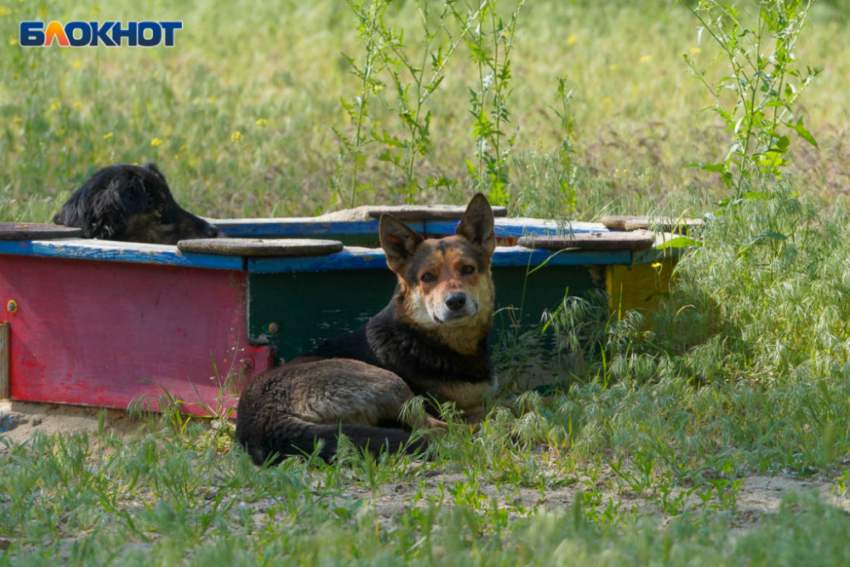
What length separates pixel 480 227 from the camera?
4.46 meters

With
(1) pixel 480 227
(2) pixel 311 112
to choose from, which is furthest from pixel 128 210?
(2) pixel 311 112

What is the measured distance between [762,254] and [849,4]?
1666cm

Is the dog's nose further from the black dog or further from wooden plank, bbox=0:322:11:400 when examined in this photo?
wooden plank, bbox=0:322:11:400

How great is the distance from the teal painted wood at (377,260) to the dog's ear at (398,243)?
17cm

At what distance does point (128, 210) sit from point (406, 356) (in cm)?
185

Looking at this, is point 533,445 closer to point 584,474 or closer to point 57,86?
point 584,474

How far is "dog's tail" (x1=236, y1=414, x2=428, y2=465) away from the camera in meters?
→ 3.64

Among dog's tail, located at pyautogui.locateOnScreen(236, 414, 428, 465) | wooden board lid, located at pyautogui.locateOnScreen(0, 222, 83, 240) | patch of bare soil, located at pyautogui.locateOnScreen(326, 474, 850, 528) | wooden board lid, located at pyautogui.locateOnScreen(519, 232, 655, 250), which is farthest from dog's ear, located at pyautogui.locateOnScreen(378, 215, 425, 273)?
wooden board lid, located at pyautogui.locateOnScreen(0, 222, 83, 240)

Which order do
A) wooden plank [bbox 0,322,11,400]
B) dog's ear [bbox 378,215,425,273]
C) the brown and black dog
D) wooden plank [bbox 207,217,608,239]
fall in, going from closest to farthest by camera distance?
the brown and black dog
dog's ear [bbox 378,215,425,273]
wooden plank [bbox 0,322,11,400]
wooden plank [bbox 207,217,608,239]

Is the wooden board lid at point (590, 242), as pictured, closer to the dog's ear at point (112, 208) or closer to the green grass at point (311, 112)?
the green grass at point (311, 112)

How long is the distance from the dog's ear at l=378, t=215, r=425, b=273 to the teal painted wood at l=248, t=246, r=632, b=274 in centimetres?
17

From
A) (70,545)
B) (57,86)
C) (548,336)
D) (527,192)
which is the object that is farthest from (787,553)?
(57,86)

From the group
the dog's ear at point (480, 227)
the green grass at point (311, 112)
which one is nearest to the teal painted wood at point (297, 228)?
the green grass at point (311, 112)

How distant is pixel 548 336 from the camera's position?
4.82 meters
